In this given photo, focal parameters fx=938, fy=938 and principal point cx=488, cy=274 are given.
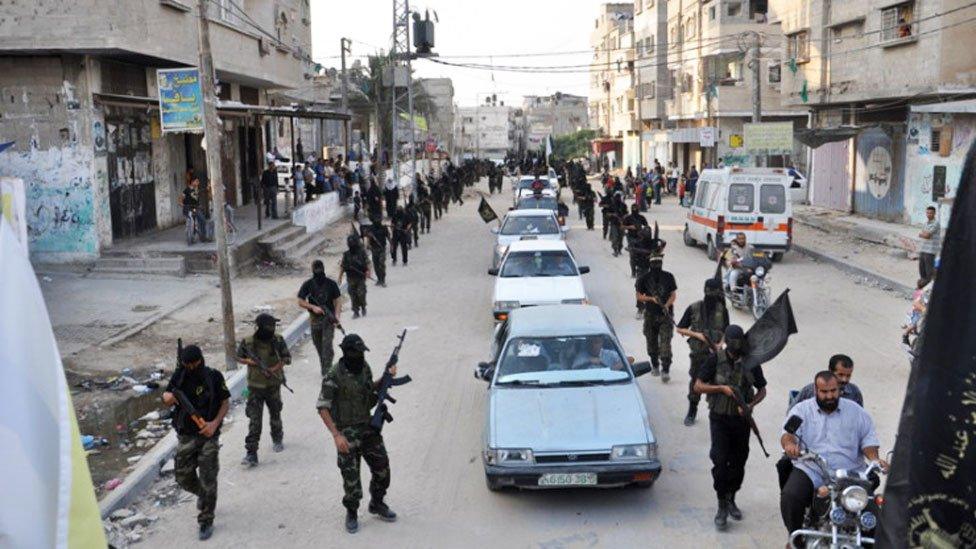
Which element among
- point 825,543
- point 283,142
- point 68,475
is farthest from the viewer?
point 283,142

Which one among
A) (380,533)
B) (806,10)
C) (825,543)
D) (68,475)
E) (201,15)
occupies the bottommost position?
(380,533)

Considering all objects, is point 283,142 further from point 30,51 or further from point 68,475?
point 68,475

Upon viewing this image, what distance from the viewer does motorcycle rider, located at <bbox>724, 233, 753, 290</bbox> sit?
15.5m

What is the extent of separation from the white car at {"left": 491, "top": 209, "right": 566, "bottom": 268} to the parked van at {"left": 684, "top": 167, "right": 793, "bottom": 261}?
3.82 m

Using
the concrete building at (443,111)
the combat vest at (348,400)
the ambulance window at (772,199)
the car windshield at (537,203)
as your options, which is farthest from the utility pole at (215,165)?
the concrete building at (443,111)

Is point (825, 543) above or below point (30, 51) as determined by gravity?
below

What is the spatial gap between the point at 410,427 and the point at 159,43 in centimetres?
1282

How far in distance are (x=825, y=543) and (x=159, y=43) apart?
17.5m

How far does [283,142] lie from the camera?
53906mm

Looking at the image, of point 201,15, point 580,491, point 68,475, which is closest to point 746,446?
point 580,491

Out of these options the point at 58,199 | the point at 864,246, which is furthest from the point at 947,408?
the point at 864,246

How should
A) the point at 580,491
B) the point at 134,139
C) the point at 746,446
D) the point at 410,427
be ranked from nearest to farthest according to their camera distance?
the point at 746,446 → the point at 580,491 → the point at 410,427 → the point at 134,139

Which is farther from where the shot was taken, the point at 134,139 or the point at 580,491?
the point at 134,139

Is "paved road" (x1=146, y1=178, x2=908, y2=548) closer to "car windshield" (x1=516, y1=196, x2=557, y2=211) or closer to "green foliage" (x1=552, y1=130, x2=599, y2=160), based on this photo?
"car windshield" (x1=516, y1=196, x2=557, y2=211)
